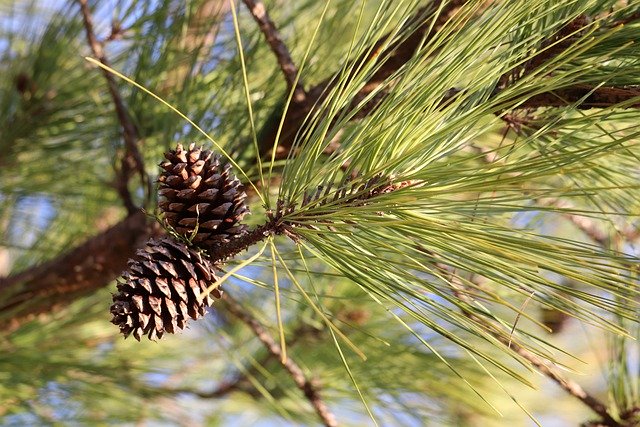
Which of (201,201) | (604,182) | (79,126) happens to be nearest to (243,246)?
(201,201)

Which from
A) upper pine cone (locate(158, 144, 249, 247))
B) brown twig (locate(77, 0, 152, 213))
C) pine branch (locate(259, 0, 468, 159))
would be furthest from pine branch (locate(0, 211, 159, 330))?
upper pine cone (locate(158, 144, 249, 247))

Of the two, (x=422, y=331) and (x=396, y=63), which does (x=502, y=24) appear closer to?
(x=396, y=63)

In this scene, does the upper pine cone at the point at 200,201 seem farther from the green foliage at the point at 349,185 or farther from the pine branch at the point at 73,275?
the pine branch at the point at 73,275

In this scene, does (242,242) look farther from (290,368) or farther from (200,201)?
(290,368)

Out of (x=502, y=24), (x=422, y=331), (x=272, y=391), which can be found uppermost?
(x=502, y=24)

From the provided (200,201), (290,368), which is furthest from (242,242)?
(290,368)

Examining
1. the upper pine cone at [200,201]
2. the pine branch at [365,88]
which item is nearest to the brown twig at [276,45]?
the pine branch at [365,88]
